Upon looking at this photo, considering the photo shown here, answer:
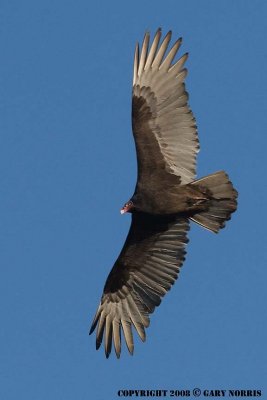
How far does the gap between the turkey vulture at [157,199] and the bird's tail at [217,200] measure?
11 millimetres

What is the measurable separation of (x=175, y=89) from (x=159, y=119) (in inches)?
16.0

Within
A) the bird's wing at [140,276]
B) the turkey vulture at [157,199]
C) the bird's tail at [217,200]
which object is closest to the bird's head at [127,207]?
the turkey vulture at [157,199]

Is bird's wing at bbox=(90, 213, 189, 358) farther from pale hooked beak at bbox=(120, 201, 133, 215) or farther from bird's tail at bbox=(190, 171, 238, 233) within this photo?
bird's tail at bbox=(190, 171, 238, 233)

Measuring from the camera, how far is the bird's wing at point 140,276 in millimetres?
9289

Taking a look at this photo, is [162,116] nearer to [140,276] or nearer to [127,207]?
[127,207]

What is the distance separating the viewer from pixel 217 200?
8805 millimetres

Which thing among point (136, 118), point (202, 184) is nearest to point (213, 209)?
point (202, 184)

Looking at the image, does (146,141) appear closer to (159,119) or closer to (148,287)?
(159,119)

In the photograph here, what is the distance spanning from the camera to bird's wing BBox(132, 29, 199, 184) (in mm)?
9062

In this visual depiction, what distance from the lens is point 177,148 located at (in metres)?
9.12

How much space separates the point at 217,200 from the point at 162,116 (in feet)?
4.11

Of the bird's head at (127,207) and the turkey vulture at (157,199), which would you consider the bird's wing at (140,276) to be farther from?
the bird's head at (127,207)

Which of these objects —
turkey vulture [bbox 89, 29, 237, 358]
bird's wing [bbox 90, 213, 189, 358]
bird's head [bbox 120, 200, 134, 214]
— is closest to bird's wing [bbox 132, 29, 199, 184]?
turkey vulture [bbox 89, 29, 237, 358]

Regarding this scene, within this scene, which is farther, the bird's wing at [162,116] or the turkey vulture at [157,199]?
the bird's wing at [162,116]
